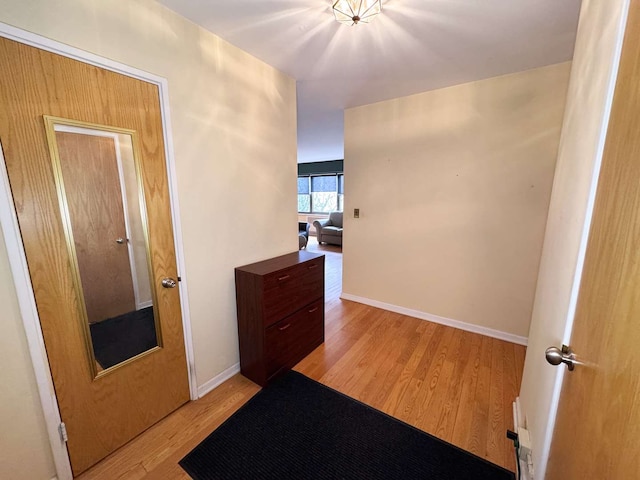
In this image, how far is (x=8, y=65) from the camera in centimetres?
101

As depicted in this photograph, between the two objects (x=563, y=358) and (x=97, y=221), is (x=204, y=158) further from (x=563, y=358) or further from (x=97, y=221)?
(x=563, y=358)

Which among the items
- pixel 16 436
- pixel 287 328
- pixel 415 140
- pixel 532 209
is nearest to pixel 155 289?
pixel 16 436

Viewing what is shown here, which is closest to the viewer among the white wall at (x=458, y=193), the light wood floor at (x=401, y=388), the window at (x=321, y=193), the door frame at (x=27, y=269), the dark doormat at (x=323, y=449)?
the door frame at (x=27, y=269)

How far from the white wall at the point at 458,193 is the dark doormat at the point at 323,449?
157 centimetres

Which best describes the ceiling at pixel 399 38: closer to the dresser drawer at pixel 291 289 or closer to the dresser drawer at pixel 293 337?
the dresser drawer at pixel 291 289

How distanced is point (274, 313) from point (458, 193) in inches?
82.4

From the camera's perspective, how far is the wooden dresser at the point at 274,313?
184cm

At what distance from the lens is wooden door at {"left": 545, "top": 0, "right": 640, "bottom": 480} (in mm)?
486

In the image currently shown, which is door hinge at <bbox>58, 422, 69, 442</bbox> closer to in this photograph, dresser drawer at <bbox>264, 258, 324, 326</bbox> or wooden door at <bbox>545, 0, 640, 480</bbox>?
dresser drawer at <bbox>264, 258, 324, 326</bbox>

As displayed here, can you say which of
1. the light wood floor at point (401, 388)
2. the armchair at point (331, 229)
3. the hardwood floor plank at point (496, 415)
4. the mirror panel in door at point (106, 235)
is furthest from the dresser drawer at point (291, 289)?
the armchair at point (331, 229)

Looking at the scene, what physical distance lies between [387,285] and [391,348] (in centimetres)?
89

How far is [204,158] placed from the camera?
1.69 m

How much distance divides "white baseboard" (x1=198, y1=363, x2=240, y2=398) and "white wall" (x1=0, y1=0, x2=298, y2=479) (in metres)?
0.05

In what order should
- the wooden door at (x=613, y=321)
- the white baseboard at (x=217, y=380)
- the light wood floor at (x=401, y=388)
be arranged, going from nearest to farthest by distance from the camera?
the wooden door at (x=613, y=321)
the light wood floor at (x=401, y=388)
the white baseboard at (x=217, y=380)
